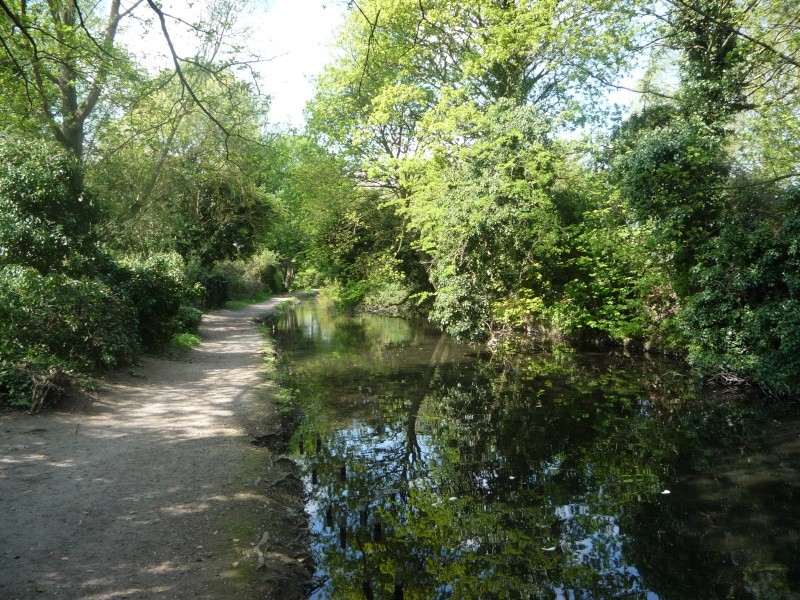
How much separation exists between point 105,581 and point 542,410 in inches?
355

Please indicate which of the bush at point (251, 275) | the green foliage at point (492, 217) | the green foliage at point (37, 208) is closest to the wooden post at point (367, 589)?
the green foliage at point (37, 208)

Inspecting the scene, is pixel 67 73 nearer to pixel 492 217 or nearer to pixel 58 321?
pixel 58 321

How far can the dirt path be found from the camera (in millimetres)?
4875

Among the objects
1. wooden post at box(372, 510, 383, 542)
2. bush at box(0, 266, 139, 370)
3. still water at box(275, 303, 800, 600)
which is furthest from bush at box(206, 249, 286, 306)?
wooden post at box(372, 510, 383, 542)

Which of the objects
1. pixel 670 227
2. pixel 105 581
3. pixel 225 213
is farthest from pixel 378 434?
pixel 225 213

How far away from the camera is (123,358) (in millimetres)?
13453

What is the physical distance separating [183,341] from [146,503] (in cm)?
1237

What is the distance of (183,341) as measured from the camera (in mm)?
17922

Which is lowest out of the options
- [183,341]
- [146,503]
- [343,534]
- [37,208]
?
[343,534]

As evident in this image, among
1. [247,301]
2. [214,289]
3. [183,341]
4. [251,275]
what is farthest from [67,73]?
[251,275]

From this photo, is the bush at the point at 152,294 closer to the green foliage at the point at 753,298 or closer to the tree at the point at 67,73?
the tree at the point at 67,73

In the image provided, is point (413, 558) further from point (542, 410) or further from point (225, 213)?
point (225, 213)

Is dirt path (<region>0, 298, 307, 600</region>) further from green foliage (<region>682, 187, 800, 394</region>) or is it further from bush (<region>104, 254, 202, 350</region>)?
green foliage (<region>682, 187, 800, 394</region>)

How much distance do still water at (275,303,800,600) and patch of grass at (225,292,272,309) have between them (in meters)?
21.2
